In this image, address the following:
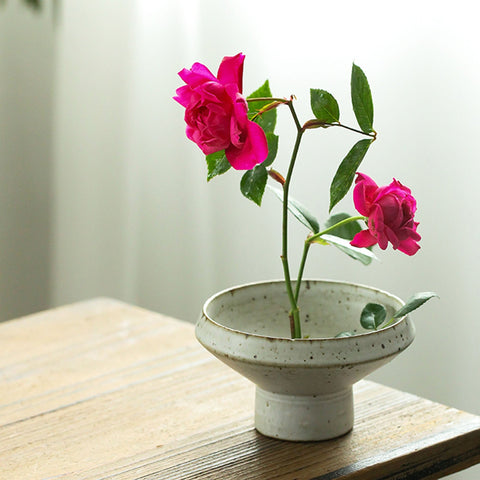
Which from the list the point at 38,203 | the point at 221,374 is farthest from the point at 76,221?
the point at 221,374

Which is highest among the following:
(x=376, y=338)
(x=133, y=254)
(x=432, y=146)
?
(x=432, y=146)

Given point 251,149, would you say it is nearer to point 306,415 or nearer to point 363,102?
point 363,102

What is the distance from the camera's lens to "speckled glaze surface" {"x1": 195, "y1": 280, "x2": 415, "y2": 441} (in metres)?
0.69

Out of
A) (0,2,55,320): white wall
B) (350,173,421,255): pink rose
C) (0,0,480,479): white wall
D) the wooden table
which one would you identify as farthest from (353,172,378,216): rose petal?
(0,2,55,320): white wall

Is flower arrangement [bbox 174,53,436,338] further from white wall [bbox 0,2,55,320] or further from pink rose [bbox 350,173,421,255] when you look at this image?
white wall [bbox 0,2,55,320]

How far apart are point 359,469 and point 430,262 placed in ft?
2.32

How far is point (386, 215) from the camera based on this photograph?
2.15 ft

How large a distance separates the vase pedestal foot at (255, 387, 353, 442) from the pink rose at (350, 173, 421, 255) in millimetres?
172

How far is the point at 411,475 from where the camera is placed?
73cm

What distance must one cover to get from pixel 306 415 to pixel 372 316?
0.39ft

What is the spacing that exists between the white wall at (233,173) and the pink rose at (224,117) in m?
0.72

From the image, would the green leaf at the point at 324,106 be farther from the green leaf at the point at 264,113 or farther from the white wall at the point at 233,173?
the white wall at the point at 233,173

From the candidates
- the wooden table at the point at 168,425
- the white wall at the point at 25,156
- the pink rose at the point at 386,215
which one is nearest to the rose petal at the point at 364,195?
the pink rose at the point at 386,215

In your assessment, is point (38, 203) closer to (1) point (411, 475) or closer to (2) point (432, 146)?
(2) point (432, 146)
